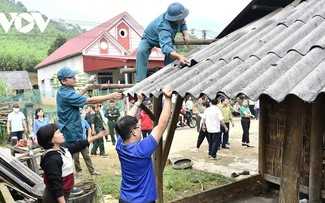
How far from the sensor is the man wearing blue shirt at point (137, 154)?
10.2ft

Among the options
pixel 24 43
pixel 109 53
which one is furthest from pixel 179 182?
pixel 24 43

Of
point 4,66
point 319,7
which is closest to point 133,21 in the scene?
point 319,7

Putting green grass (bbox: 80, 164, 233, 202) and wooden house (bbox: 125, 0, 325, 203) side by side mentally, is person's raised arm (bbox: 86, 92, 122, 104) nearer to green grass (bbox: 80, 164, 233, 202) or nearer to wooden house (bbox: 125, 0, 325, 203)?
wooden house (bbox: 125, 0, 325, 203)

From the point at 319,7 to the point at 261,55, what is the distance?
46.2 inches

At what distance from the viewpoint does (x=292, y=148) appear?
2.74 metres

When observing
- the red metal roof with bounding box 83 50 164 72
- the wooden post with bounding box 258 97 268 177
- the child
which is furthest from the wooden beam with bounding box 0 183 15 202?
the red metal roof with bounding box 83 50 164 72

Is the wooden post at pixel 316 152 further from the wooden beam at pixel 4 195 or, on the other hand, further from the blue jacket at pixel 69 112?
→ the wooden beam at pixel 4 195

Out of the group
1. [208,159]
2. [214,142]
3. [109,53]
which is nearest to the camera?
[214,142]

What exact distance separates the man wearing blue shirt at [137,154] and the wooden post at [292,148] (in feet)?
3.58

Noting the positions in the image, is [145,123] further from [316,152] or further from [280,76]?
[280,76]

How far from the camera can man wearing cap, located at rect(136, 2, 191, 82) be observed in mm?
4229

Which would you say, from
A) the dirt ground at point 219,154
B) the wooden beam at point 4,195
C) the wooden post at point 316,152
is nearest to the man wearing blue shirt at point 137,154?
the wooden beam at point 4,195

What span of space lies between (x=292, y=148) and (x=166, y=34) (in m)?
2.24

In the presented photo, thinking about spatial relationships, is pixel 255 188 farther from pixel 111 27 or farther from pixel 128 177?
pixel 111 27
